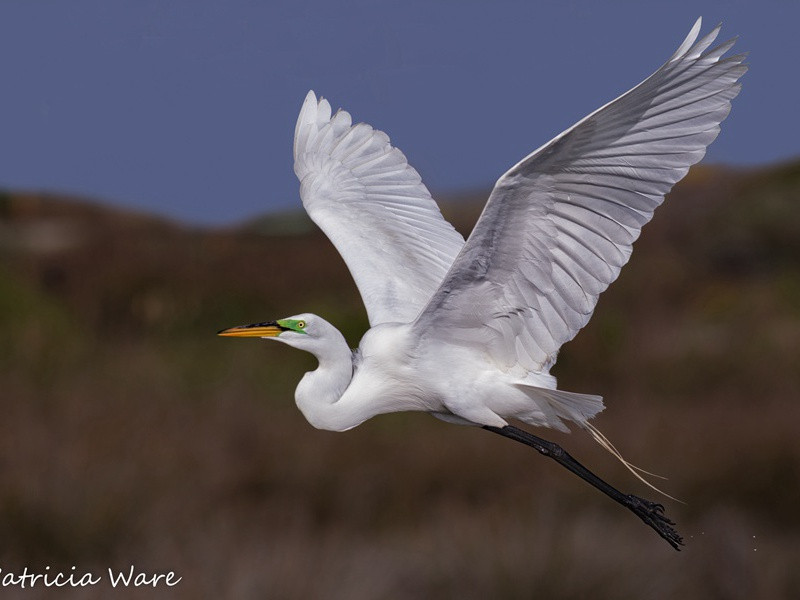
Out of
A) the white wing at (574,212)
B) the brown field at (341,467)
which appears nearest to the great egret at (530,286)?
the white wing at (574,212)

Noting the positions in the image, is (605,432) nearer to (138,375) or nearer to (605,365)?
(605,365)

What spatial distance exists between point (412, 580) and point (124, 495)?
121 centimetres

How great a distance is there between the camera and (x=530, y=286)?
90.7 inches

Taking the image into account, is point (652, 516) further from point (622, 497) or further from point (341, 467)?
point (341, 467)

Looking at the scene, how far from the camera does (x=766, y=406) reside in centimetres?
614

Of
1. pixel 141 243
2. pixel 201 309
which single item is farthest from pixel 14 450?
pixel 141 243

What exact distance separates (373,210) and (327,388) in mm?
817

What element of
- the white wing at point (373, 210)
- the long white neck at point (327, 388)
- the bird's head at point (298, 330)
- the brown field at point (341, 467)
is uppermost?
the white wing at point (373, 210)

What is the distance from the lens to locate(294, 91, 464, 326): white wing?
285 cm

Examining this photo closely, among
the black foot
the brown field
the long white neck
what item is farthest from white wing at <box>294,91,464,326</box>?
the brown field

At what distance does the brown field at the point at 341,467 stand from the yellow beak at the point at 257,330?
1615mm

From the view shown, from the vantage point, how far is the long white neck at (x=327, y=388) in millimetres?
2381

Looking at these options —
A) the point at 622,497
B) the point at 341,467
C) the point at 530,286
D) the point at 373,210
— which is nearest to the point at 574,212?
the point at 530,286

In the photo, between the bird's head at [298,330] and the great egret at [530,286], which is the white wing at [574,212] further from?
the bird's head at [298,330]
